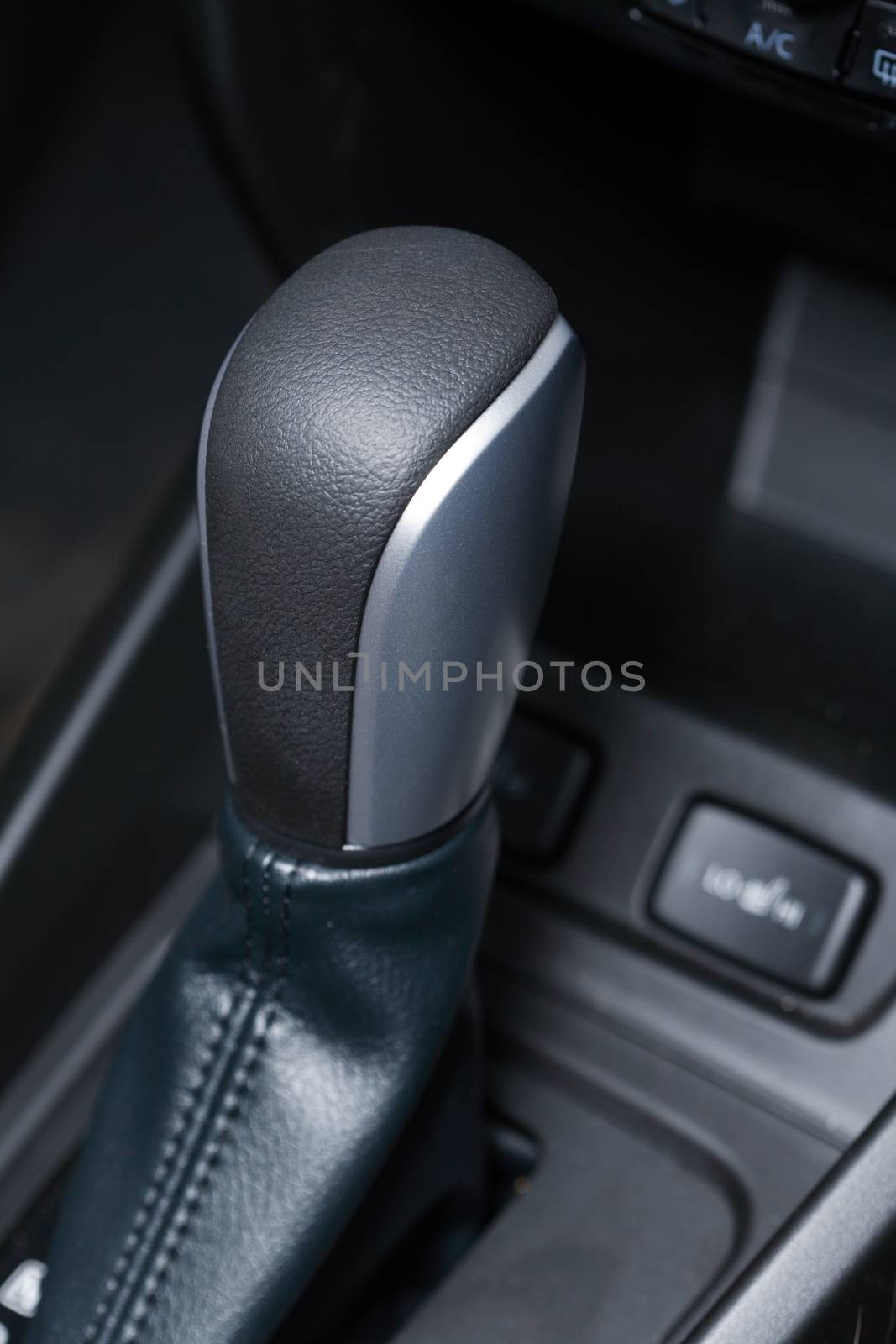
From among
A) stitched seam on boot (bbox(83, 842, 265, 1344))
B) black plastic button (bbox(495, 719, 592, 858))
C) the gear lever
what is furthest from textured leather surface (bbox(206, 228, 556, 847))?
black plastic button (bbox(495, 719, 592, 858))

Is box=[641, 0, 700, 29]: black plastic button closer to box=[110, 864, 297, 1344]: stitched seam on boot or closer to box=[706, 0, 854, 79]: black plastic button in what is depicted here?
box=[706, 0, 854, 79]: black plastic button

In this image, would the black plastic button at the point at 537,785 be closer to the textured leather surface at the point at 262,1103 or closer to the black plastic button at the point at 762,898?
the black plastic button at the point at 762,898

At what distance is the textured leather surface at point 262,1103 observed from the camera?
51 cm

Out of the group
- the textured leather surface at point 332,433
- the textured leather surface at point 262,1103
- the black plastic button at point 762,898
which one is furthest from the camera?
the black plastic button at point 762,898

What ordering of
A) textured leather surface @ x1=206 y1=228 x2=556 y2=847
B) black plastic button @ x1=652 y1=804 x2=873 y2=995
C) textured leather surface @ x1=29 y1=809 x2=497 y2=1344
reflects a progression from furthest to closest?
black plastic button @ x1=652 y1=804 x2=873 y2=995, textured leather surface @ x1=29 y1=809 x2=497 y2=1344, textured leather surface @ x1=206 y1=228 x2=556 y2=847

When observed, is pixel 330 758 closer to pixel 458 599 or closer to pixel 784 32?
pixel 458 599

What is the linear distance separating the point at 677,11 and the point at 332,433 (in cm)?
23

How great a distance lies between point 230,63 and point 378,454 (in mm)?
→ 312

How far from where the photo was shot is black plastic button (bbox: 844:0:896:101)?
0.47 meters

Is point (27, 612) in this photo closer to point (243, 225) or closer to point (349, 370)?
point (243, 225)

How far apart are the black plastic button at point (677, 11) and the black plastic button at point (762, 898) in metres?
0.36

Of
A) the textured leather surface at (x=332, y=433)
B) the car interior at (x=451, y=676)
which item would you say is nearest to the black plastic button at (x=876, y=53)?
the car interior at (x=451, y=676)

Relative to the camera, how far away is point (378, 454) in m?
0.39

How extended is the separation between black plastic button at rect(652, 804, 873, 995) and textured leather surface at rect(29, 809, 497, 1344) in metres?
0.21
